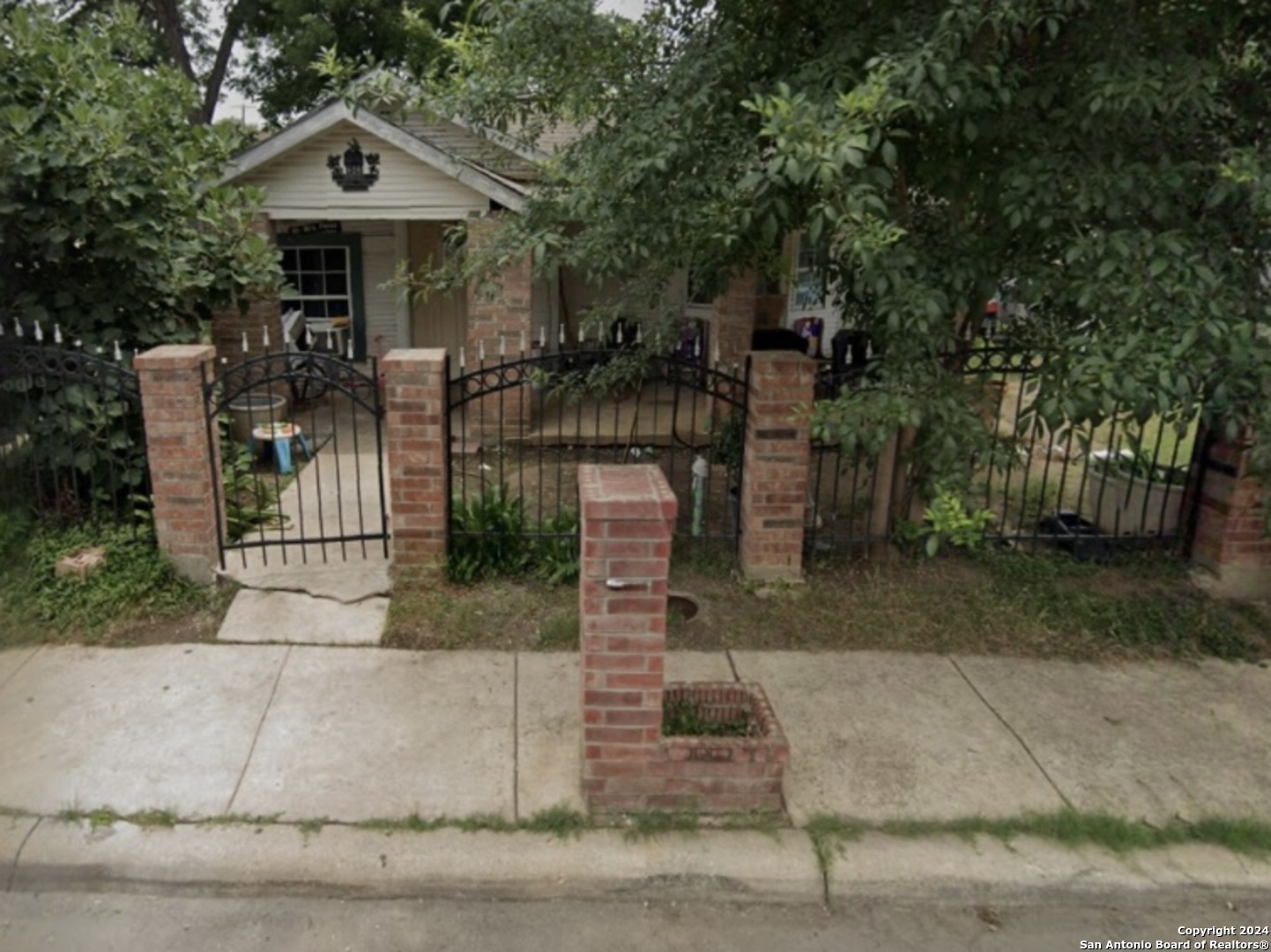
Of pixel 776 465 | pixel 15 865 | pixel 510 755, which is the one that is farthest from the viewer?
pixel 776 465

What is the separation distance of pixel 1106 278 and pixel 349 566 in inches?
Answer: 155

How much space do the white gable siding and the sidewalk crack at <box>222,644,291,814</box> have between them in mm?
5749

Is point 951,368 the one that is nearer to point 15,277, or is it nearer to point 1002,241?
point 1002,241

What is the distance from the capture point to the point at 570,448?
26.8 feet

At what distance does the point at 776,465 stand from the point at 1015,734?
1.75m

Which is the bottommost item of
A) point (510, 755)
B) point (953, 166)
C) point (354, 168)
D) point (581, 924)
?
point (581, 924)

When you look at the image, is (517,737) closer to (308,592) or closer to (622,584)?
(622,584)

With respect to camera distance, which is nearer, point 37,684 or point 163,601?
point 37,684

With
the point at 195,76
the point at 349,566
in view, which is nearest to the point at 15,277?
the point at 349,566

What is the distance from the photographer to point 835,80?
12.1ft

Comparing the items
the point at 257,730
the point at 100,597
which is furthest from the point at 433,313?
the point at 257,730

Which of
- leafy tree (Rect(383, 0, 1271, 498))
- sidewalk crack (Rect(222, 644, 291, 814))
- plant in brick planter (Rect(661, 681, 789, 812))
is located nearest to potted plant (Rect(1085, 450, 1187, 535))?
leafy tree (Rect(383, 0, 1271, 498))

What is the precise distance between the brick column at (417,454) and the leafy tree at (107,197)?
1905 millimetres

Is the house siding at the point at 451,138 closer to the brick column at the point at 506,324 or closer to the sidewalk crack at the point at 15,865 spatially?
the brick column at the point at 506,324
